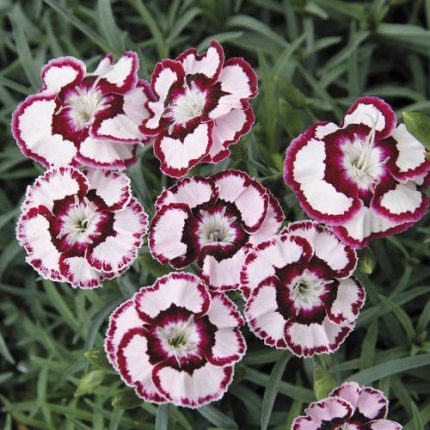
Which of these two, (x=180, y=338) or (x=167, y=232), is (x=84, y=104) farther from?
(x=180, y=338)

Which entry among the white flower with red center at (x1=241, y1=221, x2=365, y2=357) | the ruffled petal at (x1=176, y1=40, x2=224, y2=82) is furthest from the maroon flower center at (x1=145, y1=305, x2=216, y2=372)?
the ruffled petal at (x1=176, y1=40, x2=224, y2=82)

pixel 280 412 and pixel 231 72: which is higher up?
pixel 231 72

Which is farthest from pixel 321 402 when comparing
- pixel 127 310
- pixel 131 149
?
pixel 131 149

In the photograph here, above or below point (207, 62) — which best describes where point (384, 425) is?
below

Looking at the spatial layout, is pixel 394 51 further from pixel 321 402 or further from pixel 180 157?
pixel 321 402

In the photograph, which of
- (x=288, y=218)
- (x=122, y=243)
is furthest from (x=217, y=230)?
(x=288, y=218)
